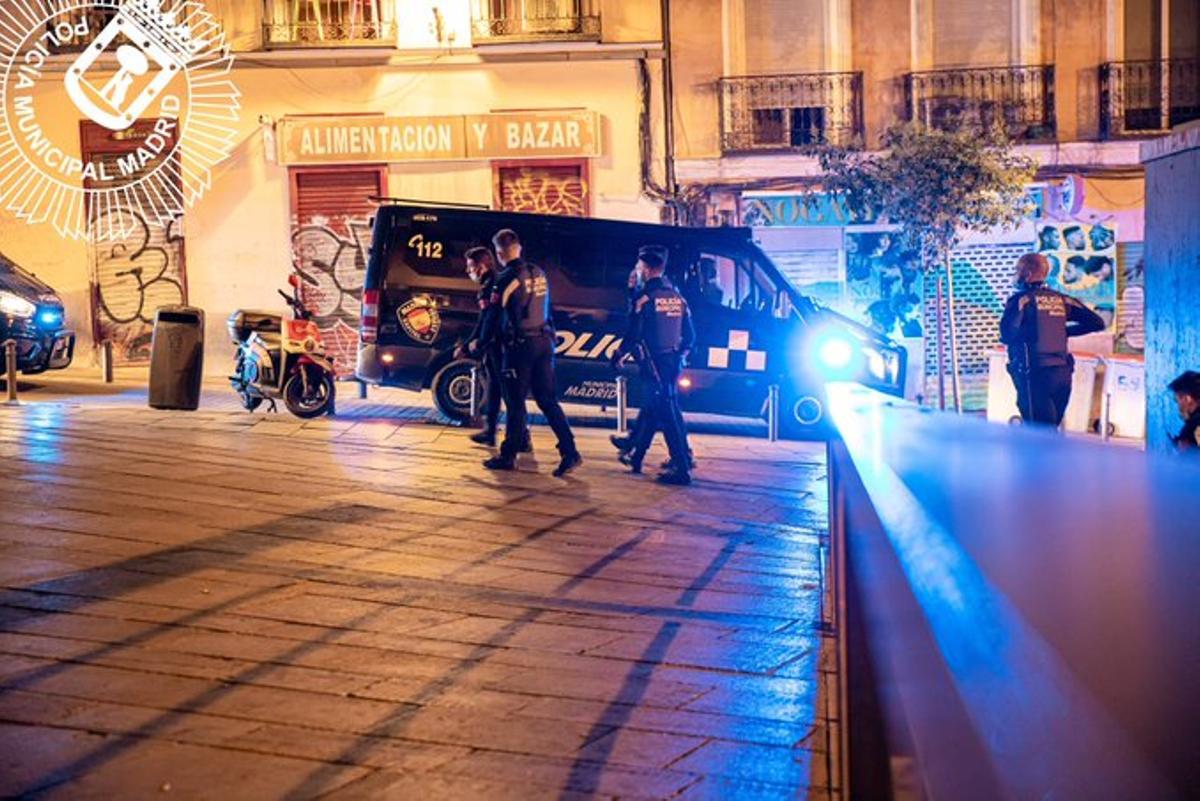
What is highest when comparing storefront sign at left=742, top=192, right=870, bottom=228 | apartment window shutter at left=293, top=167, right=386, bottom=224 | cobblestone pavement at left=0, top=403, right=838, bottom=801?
apartment window shutter at left=293, top=167, right=386, bottom=224

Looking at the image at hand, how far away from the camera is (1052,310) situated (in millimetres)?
10695

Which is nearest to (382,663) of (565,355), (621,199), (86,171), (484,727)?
(484,727)

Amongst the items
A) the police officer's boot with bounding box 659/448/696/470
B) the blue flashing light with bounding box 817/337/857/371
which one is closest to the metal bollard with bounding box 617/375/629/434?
the blue flashing light with bounding box 817/337/857/371

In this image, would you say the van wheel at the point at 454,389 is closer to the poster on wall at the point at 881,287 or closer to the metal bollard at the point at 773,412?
the metal bollard at the point at 773,412

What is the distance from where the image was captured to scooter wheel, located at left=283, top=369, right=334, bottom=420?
14.9 meters

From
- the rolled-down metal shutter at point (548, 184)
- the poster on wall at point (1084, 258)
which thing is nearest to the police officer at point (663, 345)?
the rolled-down metal shutter at point (548, 184)

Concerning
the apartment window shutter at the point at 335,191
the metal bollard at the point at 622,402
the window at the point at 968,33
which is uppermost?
the window at the point at 968,33

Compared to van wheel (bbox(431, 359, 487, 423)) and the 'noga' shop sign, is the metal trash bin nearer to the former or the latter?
van wheel (bbox(431, 359, 487, 423))

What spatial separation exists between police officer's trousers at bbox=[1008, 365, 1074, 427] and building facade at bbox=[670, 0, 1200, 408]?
36.8 ft

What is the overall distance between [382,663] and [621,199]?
16.3m

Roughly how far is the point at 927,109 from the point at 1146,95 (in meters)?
3.16

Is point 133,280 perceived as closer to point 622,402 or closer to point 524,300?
point 622,402

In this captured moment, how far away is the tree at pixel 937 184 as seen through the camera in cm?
1955

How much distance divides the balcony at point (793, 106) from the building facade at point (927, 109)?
20 mm
